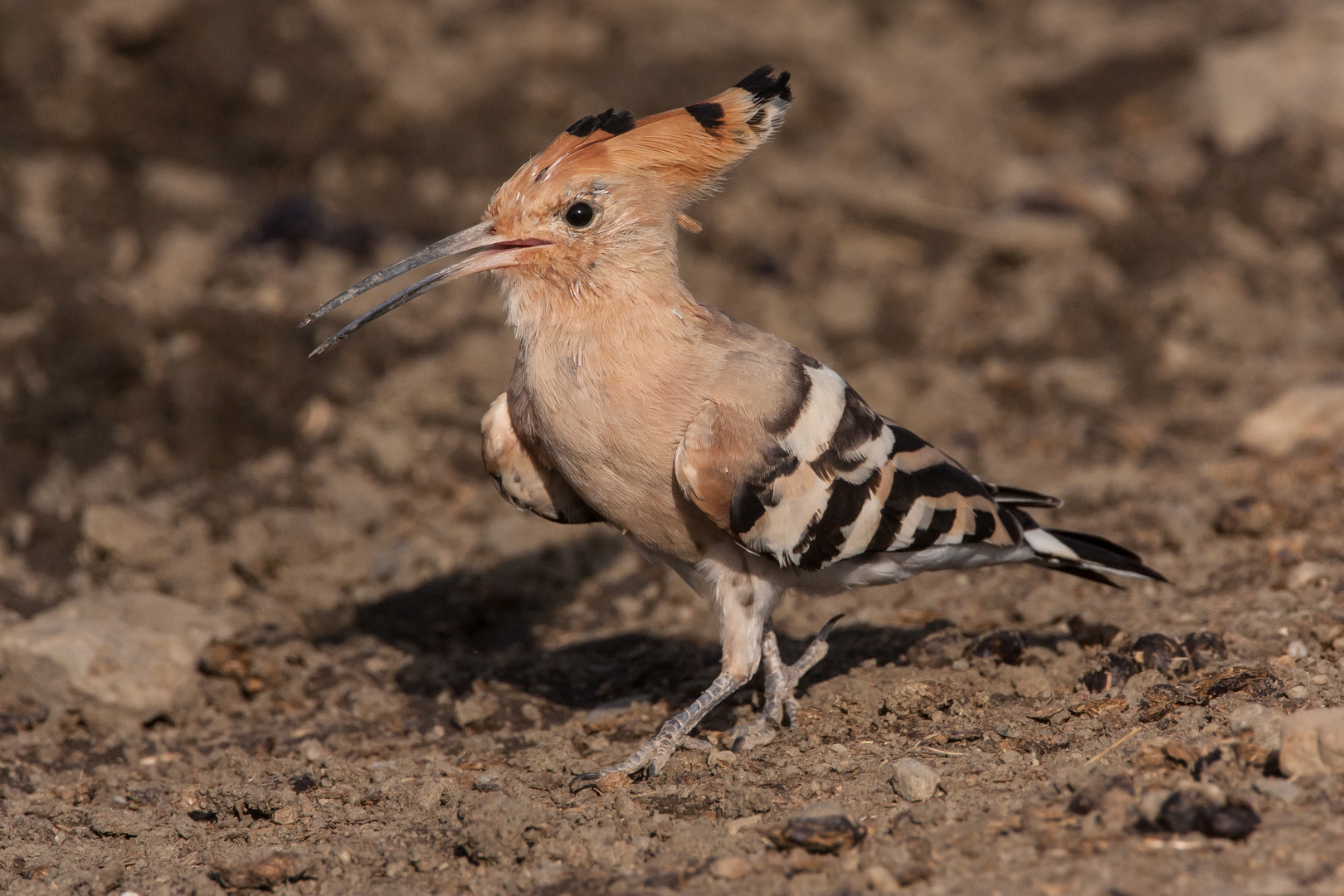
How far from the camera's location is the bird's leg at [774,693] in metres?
3.75

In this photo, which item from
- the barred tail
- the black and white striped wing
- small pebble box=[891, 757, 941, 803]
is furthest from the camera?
the barred tail

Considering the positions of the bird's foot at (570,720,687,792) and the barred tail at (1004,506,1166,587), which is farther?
the barred tail at (1004,506,1166,587)

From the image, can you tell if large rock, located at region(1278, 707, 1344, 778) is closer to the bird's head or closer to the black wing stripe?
the black wing stripe

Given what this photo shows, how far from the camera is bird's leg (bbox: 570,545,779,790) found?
12.0 ft

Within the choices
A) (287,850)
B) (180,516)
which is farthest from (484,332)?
(287,850)

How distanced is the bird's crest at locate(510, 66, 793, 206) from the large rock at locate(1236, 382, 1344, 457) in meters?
3.21

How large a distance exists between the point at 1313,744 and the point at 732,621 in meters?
1.52

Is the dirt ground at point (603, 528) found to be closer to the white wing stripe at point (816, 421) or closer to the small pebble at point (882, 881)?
the small pebble at point (882, 881)

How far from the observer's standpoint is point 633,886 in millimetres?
2861

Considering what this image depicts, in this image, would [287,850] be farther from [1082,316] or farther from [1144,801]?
A: [1082,316]

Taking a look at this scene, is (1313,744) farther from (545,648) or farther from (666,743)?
(545,648)

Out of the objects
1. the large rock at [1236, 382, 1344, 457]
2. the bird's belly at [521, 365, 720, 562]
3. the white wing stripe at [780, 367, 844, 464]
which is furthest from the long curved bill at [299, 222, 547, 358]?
the large rock at [1236, 382, 1344, 457]

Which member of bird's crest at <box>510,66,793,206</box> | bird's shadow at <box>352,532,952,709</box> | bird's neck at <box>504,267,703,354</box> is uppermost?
bird's crest at <box>510,66,793,206</box>

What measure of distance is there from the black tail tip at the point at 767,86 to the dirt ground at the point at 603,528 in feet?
5.75
